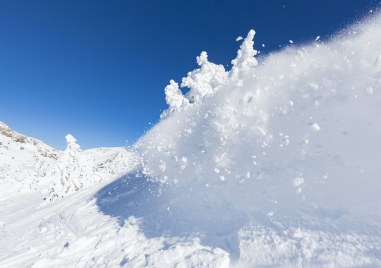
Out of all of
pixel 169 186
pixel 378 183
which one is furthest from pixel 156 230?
pixel 378 183

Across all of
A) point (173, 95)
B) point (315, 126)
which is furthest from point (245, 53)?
point (315, 126)

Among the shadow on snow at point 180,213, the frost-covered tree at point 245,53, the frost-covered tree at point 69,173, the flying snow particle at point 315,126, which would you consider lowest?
the shadow on snow at point 180,213

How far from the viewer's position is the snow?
5.86 metres

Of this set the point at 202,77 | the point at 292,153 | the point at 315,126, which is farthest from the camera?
the point at 202,77

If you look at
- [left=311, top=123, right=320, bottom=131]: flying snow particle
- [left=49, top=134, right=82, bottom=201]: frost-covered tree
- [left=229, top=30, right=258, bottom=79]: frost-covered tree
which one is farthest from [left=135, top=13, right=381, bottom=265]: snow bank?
[left=49, top=134, right=82, bottom=201]: frost-covered tree

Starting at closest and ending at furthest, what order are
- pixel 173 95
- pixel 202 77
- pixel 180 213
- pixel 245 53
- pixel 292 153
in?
pixel 292 153, pixel 180 213, pixel 245 53, pixel 202 77, pixel 173 95

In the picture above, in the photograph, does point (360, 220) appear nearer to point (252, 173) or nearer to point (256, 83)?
point (252, 173)

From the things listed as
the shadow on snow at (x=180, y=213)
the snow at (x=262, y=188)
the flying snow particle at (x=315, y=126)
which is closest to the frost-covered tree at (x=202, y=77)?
the snow at (x=262, y=188)

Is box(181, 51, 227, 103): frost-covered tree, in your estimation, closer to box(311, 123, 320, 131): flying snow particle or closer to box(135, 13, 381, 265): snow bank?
box(135, 13, 381, 265): snow bank

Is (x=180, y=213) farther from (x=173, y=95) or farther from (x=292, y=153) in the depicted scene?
(x=173, y=95)

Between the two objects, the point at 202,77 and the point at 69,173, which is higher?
the point at 202,77

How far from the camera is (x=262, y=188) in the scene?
7566 mm

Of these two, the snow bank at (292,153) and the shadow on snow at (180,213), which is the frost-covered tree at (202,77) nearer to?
the snow bank at (292,153)

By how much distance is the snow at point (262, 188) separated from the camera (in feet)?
19.2
